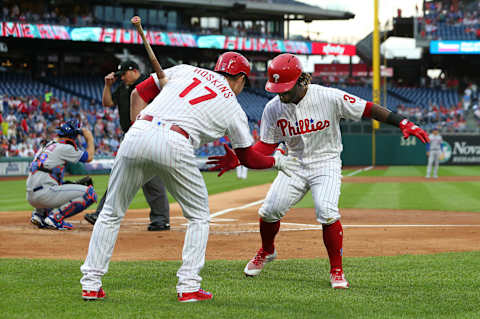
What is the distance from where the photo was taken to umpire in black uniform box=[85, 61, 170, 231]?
311 inches

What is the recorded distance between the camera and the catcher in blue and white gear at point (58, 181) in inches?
342

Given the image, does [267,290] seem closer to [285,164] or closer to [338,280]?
[338,280]

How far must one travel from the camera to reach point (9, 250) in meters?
7.25

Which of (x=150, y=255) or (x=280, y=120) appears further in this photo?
(x=150, y=255)

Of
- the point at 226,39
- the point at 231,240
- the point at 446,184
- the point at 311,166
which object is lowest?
the point at 446,184

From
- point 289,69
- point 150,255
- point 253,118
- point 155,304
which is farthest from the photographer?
point 253,118

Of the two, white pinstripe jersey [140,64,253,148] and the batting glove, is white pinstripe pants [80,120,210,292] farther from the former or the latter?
the batting glove

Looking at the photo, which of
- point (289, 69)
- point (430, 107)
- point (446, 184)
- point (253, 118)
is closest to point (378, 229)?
point (289, 69)

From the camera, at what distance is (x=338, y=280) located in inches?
199

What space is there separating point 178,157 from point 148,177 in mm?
338

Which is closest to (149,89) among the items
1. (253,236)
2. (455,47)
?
(253,236)

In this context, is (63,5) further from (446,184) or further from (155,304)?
(155,304)

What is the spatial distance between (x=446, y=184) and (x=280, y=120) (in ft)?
51.7

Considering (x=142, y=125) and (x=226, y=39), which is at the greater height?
(x=226, y=39)
